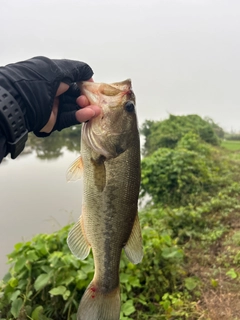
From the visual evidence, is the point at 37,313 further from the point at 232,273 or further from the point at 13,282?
the point at 232,273

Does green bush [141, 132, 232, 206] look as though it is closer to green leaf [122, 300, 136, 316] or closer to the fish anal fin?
green leaf [122, 300, 136, 316]

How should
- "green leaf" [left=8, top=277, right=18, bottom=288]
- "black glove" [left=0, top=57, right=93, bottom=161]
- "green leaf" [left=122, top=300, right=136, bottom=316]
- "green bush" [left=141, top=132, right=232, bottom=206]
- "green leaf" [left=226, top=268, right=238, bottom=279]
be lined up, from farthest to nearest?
"green bush" [left=141, top=132, right=232, bottom=206] → "green leaf" [left=226, top=268, right=238, bottom=279] → "green leaf" [left=8, top=277, right=18, bottom=288] → "green leaf" [left=122, top=300, right=136, bottom=316] → "black glove" [left=0, top=57, right=93, bottom=161]

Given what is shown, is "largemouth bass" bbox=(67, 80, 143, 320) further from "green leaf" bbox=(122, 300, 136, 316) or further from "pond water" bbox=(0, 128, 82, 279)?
"pond water" bbox=(0, 128, 82, 279)

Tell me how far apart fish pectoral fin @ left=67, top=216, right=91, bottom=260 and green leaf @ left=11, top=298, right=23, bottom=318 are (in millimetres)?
1205

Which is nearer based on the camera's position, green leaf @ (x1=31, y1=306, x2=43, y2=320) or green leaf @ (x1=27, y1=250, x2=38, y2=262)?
green leaf @ (x1=31, y1=306, x2=43, y2=320)

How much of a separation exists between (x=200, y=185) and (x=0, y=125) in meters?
5.97

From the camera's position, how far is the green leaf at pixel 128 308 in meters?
2.97

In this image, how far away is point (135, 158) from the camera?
1938 millimetres

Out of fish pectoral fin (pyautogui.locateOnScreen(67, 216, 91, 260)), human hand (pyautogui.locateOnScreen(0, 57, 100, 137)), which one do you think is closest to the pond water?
fish pectoral fin (pyautogui.locateOnScreen(67, 216, 91, 260))

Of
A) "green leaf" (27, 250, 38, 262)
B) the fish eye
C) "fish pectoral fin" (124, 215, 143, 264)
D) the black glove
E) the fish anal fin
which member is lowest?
"green leaf" (27, 250, 38, 262)

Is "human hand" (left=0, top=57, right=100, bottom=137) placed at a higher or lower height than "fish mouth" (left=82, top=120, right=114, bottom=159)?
higher

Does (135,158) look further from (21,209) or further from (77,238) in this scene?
(21,209)

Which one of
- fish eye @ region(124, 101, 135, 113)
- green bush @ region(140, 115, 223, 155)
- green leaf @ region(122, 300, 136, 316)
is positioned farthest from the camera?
green bush @ region(140, 115, 223, 155)

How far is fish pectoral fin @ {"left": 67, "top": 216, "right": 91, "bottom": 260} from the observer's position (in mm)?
2064
